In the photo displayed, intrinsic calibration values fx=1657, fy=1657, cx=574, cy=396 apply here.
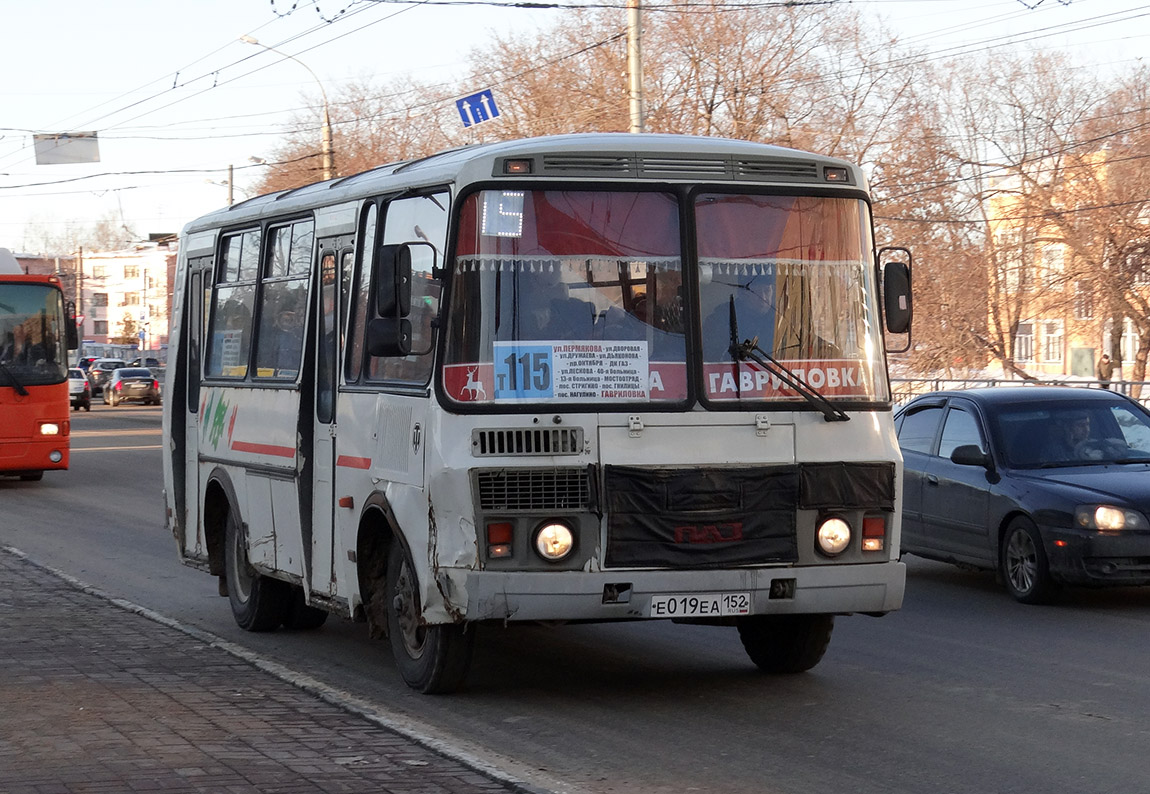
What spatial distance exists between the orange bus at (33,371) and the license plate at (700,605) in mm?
17531

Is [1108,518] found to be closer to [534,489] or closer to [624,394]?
[624,394]

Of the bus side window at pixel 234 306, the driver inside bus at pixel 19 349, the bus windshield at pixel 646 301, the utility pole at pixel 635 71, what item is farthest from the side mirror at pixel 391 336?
the driver inside bus at pixel 19 349

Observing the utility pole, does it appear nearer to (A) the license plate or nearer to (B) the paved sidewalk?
(B) the paved sidewalk

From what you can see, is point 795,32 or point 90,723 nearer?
point 90,723

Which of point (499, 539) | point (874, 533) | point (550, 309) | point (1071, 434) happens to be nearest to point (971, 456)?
point (1071, 434)

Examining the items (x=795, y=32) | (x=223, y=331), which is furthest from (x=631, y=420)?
(x=795, y=32)

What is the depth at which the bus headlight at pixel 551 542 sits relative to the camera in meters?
7.50

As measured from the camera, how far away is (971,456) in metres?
12.4

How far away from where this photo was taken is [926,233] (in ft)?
149

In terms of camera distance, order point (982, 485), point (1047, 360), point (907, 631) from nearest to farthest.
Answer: point (907, 631) → point (982, 485) → point (1047, 360)

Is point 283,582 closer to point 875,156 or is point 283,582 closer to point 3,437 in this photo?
point 3,437

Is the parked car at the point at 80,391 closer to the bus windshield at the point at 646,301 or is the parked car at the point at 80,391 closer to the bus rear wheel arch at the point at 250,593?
the bus rear wheel arch at the point at 250,593

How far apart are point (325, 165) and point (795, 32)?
12.6m

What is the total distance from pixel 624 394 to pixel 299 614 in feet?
13.3
